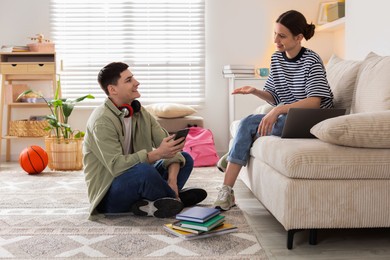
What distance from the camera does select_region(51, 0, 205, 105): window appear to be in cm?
527

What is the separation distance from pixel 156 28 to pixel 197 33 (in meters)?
0.40

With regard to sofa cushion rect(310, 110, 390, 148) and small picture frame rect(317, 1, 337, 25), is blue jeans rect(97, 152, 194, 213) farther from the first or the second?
small picture frame rect(317, 1, 337, 25)

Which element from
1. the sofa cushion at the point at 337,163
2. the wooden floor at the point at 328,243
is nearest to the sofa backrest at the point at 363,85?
the sofa cushion at the point at 337,163

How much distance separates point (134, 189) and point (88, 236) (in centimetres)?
36

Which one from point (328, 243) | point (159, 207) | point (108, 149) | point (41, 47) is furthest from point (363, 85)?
point (41, 47)

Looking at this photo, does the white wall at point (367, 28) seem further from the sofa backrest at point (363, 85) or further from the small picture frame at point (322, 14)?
the small picture frame at point (322, 14)

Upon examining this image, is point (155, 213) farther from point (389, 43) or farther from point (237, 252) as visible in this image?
point (389, 43)

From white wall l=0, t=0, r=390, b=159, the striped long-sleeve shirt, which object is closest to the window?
white wall l=0, t=0, r=390, b=159

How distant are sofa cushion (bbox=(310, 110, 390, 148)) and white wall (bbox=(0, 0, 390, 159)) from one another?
328 cm

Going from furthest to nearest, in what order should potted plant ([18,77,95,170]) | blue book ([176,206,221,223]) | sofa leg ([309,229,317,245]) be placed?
potted plant ([18,77,95,170])
blue book ([176,206,221,223])
sofa leg ([309,229,317,245])

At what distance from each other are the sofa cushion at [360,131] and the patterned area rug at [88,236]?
1.77ft

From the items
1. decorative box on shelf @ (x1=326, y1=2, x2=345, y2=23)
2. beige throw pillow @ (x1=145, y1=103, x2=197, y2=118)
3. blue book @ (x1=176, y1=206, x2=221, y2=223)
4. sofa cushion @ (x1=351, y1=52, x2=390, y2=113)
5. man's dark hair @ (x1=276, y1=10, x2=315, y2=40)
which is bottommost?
blue book @ (x1=176, y1=206, x2=221, y2=223)

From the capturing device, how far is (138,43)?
17.5 feet

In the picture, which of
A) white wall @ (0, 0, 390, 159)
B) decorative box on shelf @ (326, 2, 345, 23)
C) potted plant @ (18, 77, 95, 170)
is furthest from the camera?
white wall @ (0, 0, 390, 159)
